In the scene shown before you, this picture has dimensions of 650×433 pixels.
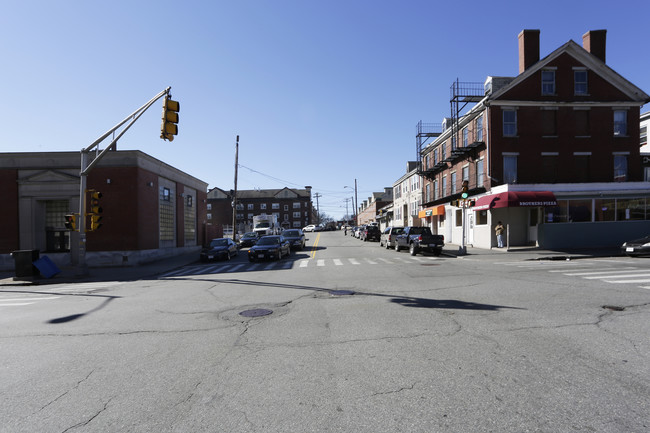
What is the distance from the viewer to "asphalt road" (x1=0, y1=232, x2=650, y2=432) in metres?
3.45

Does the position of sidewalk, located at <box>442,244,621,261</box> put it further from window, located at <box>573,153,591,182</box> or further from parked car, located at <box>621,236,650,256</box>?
window, located at <box>573,153,591,182</box>

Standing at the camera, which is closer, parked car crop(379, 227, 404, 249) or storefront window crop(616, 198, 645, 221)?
storefront window crop(616, 198, 645, 221)

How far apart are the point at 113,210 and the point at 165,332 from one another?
19497 millimetres

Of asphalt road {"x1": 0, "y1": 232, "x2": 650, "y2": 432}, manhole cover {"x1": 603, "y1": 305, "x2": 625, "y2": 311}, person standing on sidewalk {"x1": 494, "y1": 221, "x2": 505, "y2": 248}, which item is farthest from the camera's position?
person standing on sidewalk {"x1": 494, "y1": 221, "x2": 505, "y2": 248}

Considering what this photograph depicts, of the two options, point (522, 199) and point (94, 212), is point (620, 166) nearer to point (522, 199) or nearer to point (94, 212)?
point (522, 199)

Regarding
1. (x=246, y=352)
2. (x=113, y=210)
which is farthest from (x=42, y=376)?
(x=113, y=210)

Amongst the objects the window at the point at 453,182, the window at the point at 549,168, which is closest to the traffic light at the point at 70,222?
the window at the point at 453,182

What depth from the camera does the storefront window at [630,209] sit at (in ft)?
80.1

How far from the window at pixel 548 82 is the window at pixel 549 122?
1.39m

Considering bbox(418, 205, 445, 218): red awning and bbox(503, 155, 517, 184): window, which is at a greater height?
bbox(503, 155, 517, 184): window

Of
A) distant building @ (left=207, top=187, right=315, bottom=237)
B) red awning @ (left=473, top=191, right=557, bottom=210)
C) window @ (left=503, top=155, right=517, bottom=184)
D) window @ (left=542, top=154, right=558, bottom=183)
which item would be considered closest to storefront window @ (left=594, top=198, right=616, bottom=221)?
window @ (left=542, top=154, right=558, bottom=183)

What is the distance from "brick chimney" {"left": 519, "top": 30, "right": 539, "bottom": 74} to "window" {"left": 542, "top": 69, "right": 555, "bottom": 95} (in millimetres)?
1308

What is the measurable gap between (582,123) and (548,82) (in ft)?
12.3

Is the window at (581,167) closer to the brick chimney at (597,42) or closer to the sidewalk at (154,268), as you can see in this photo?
the sidewalk at (154,268)
